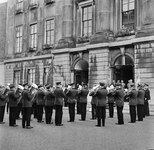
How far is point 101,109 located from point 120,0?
12395 millimetres

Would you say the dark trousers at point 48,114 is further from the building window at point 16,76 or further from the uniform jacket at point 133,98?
the building window at point 16,76

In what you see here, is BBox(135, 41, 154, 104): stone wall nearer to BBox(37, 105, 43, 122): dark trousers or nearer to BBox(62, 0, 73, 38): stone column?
→ BBox(62, 0, 73, 38): stone column

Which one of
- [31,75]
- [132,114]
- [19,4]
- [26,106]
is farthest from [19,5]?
[132,114]

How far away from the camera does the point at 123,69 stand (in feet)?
66.8

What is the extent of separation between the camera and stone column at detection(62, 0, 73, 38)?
2320 centimetres

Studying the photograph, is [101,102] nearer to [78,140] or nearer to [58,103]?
[58,103]

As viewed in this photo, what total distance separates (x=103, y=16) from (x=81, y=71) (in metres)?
5.51

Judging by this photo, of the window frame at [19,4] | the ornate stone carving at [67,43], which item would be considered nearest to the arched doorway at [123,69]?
the ornate stone carving at [67,43]

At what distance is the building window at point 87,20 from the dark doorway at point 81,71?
2619 millimetres

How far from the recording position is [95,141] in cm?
750

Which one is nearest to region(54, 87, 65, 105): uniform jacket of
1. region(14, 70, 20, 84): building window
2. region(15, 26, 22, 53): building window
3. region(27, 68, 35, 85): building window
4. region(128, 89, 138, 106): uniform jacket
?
region(128, 89, 138, 106): uniform jacket

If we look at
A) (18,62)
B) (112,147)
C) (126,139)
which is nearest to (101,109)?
(126,139)

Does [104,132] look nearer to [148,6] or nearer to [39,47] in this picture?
[148,6]

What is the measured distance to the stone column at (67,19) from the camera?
76.1 ft
